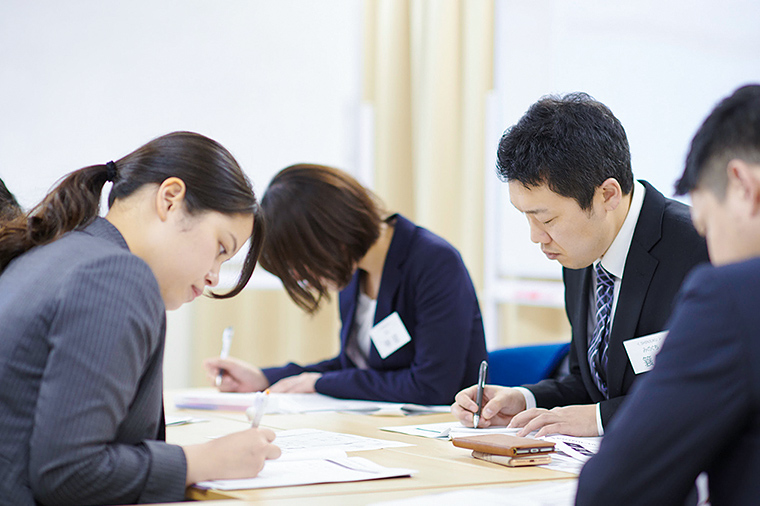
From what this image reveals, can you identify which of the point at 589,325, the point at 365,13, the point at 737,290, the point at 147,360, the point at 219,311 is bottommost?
the point at 219,311

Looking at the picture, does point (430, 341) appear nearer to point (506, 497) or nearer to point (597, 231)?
point (597, 231)

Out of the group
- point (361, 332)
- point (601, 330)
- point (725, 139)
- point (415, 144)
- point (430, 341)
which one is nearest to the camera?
point (725, 139)

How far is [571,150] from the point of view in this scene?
1.76m

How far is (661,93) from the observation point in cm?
277

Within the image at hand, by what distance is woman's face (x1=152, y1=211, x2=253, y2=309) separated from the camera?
4.47ft

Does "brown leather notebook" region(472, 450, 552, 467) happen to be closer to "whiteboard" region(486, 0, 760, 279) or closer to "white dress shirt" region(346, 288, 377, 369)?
"white dress shirt" region(346, 288, 377, 369)

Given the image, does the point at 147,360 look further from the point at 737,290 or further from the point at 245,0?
the point at 245,0

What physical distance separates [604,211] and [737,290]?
3.26ft

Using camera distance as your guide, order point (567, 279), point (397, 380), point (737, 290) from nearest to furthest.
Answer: point (737, 290) < point (567, 279) < point (397, 380)

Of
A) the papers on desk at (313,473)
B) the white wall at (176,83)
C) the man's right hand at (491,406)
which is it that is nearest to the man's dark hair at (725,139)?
the papers on desk at (313,473)

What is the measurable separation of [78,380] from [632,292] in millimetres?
1250

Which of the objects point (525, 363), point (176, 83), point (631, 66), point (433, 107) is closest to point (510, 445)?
point (525, 363)

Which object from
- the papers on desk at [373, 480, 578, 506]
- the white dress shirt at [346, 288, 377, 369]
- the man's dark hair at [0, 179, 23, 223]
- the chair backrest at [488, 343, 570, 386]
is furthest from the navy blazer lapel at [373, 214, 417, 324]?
the papers on desk at [373, 480, 578, 506]

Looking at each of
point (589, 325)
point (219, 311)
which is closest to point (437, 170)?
point (219, 311)
